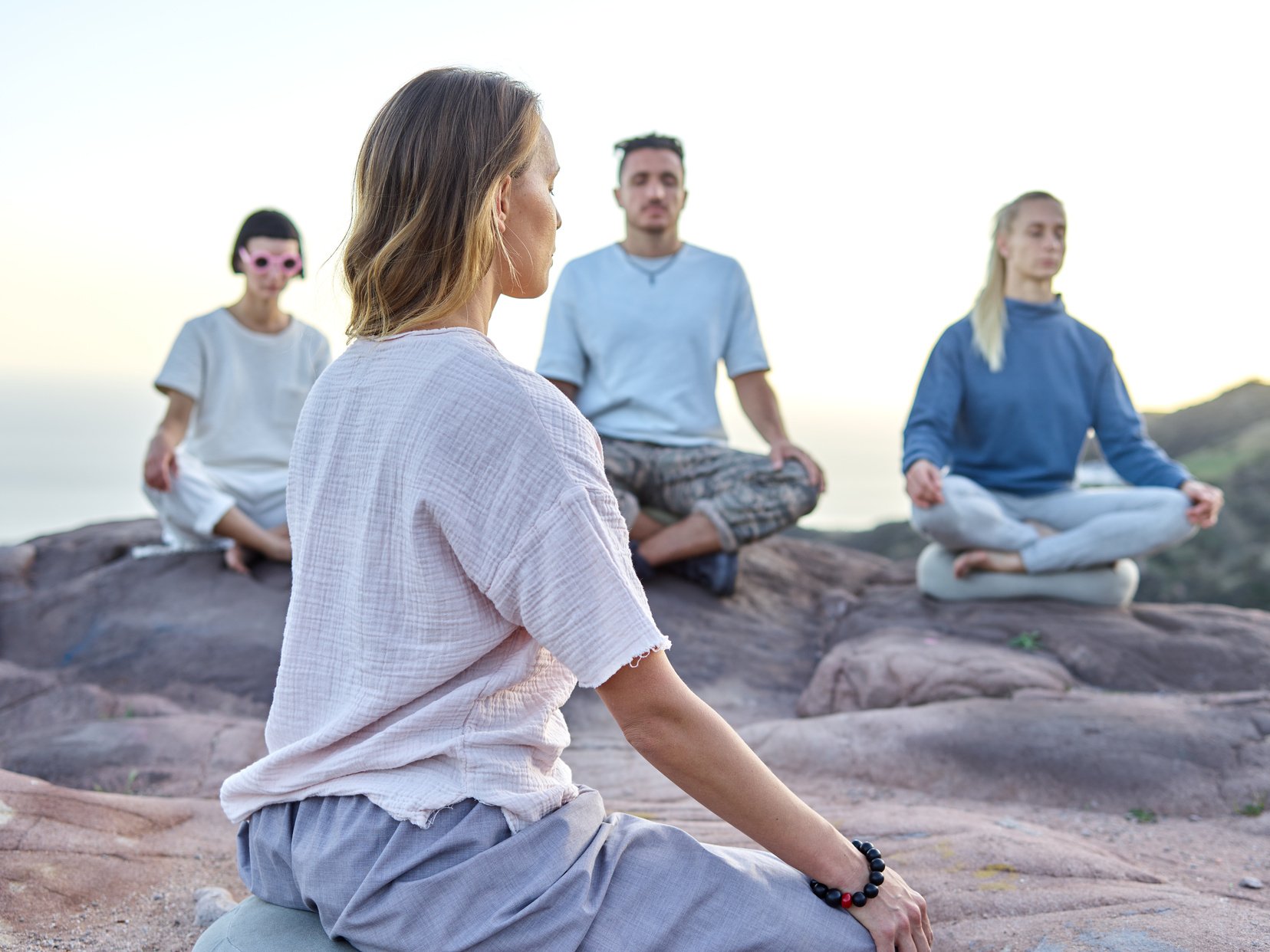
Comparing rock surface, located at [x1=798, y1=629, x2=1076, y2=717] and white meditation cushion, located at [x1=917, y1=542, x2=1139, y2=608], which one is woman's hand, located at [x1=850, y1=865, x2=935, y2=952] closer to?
rock surface, located at [x1=798, y1=629, x2=1076, y2=717]

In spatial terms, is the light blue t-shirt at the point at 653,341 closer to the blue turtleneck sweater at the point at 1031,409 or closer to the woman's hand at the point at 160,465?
the blue turtleneck sweater at the point at 1031,409

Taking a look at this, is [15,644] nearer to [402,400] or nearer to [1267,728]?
[402,400]

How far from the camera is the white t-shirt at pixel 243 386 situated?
18.7 ft

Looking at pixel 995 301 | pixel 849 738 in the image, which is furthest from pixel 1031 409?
pixel 849 738

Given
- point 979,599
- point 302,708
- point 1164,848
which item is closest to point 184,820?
point 302,708

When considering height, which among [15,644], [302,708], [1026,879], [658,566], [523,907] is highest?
[302,708]

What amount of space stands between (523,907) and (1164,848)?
219cm

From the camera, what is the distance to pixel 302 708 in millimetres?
1536

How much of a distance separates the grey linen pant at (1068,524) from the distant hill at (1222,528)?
2.02 metres

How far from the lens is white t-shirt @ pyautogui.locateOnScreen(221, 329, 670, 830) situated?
136 cm

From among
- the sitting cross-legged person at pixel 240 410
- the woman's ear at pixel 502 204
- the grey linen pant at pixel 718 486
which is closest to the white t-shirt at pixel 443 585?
the woman's ear at pixel 502 204

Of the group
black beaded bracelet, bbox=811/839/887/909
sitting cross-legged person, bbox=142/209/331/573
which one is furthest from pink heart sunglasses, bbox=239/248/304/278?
black beaded bracelet, bbox=811/839/887/909

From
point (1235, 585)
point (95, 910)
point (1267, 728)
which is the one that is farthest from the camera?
point (1235, 585)

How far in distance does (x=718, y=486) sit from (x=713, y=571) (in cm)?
41
